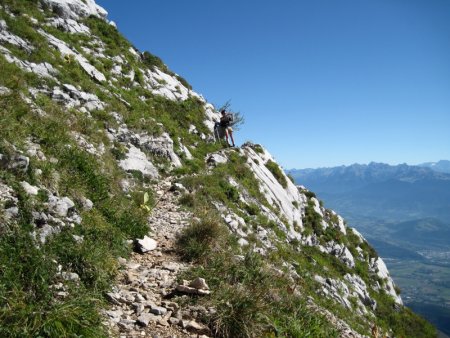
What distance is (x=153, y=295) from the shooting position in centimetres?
786

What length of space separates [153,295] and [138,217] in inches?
167

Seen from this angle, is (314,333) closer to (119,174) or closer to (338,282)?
(119,174)

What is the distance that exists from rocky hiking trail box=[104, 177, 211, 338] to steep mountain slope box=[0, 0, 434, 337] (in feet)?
0.12

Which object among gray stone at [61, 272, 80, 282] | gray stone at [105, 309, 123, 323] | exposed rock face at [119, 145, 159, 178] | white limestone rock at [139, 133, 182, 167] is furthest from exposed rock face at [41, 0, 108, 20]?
gray stone at [105, 309, 123, 323]

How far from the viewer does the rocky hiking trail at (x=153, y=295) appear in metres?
6.55

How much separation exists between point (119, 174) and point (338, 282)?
14.4 metres

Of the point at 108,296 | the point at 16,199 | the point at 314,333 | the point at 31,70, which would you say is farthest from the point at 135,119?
the point at 314,333

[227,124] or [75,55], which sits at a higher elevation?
[75,55]

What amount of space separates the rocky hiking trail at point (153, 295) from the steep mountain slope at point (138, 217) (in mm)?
37

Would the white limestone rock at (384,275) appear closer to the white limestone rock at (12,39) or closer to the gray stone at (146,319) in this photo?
the gray stone at (146,319)

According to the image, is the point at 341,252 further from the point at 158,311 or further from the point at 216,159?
the point at 158,311

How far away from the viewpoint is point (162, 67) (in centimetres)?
3356

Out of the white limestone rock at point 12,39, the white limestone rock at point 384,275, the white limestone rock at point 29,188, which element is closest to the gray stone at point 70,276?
the white limestone rock at point 29,188

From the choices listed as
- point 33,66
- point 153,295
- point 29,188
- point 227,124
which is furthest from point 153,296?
point 227,124
